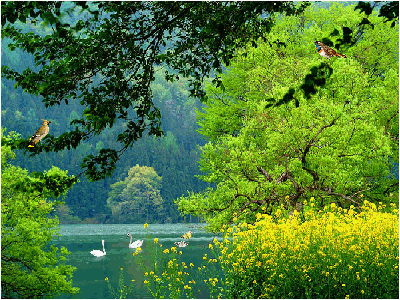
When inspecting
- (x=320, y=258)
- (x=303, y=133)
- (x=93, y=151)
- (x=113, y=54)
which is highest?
(x=93, y=151)

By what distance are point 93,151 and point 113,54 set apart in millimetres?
99511

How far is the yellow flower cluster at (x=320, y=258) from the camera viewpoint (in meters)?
7.78

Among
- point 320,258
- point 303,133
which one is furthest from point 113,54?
point 303,133

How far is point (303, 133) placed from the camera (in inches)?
619

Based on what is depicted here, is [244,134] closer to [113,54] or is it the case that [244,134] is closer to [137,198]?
[113,54]

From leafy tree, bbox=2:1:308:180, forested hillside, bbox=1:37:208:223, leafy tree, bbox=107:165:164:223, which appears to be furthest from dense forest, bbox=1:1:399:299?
forested hillside, bbox=1:37:208:223

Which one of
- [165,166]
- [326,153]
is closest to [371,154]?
[326,153]

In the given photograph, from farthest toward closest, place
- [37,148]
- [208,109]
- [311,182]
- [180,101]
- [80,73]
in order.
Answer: [180,101]
[208,109]
[311,182]
[80,73]
[37,148]

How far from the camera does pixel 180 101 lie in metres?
133

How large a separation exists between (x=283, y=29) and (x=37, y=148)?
17.4 meters

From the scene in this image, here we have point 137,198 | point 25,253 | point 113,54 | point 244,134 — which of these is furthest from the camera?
point 137,198

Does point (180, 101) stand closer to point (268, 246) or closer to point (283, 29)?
point (283, 29)

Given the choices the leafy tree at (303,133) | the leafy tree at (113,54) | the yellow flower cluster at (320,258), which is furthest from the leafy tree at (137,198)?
the leafy tree at (113,54)

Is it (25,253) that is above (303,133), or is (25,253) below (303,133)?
below
